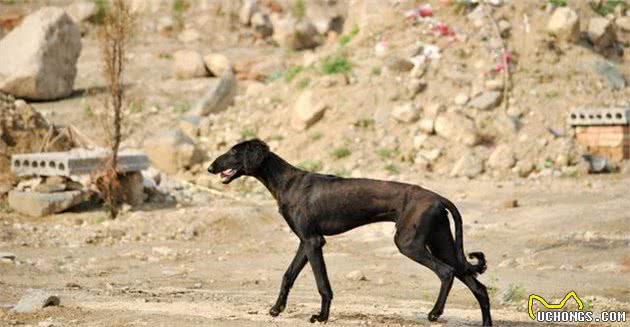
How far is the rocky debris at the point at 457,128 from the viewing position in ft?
66.7

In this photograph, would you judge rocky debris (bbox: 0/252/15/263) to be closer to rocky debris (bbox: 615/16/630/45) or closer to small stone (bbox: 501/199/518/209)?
small stone (bbox: 501/199/518/209)

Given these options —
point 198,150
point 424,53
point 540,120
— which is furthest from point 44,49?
point 540,120

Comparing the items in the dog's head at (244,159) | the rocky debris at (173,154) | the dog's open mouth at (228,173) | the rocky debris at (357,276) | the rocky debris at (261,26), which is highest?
the dog's head at (244,159)

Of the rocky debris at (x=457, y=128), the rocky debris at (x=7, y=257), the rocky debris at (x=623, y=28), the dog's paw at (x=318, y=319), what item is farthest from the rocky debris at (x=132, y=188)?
the rocky debris at (x=623, y=28)

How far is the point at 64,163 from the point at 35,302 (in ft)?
25.6

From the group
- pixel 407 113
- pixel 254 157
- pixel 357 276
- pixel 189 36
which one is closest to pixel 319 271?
pixel 254 157

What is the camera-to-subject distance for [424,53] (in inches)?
877

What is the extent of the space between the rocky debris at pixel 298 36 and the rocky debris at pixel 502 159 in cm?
1327

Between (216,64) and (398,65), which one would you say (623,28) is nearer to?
(398,65)

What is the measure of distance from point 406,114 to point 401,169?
136 cm

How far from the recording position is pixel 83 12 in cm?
3375

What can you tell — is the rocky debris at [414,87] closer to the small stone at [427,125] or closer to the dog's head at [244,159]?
the small stone at [427,125]

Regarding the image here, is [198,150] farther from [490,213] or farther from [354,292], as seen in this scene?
[354,292]

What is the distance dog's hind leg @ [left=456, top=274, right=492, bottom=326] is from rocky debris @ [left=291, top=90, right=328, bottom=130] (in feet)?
42.3
